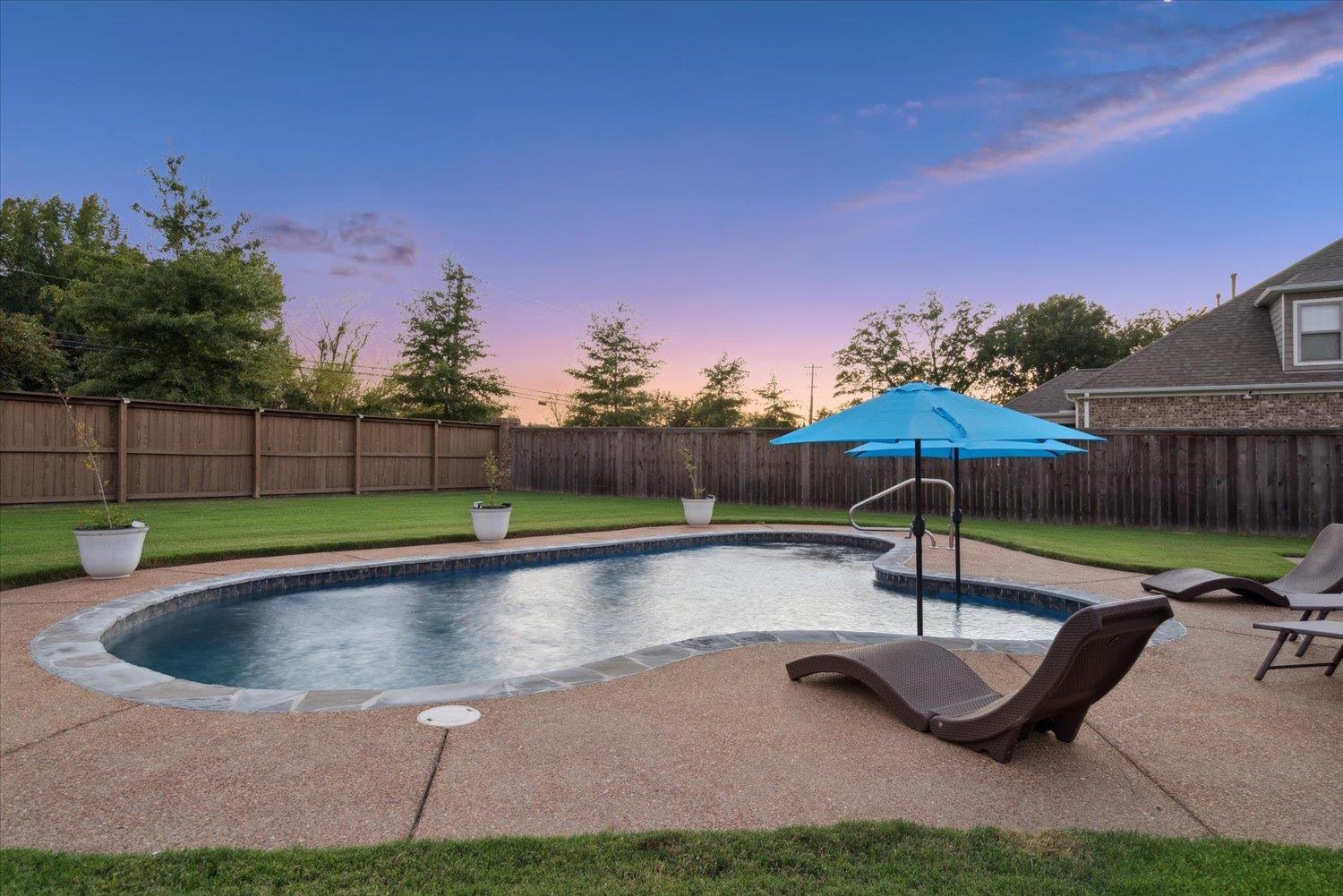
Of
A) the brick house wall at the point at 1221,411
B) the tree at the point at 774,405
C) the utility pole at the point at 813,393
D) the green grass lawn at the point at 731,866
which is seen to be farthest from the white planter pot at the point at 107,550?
the utility pole at the point at 813,393

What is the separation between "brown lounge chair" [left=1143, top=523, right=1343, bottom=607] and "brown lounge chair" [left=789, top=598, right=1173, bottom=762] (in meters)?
3.88

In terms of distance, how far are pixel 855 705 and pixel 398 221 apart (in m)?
18.6

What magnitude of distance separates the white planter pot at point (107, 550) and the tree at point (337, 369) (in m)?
23.0

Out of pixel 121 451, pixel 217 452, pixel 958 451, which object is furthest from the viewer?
pixel 217 452

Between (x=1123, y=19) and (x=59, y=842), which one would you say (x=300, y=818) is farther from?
(x=1123, y=19)

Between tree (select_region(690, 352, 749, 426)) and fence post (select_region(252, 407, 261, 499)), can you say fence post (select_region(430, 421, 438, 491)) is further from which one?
tree (select_region(690, 352, 749, 426))

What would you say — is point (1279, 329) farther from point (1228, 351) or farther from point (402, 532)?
point (402, 532)

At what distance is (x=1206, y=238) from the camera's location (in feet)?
49.0

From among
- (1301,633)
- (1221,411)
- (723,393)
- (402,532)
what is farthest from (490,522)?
(723,393)

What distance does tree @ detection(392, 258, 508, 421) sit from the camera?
995 inches

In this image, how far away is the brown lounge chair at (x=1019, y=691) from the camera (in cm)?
257

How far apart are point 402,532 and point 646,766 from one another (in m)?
8.17

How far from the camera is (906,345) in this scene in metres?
30.4

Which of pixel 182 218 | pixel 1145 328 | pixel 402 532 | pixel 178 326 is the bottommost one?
pixel 402 532
